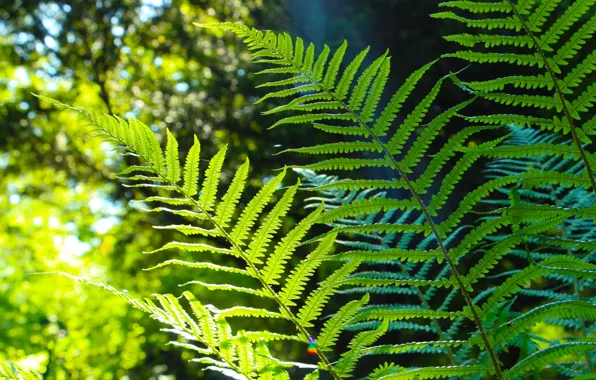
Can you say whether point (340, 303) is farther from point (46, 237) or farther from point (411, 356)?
point (46, 237)

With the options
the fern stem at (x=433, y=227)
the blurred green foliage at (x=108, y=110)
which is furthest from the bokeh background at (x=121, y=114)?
the fern stem at (x=433, y=227)

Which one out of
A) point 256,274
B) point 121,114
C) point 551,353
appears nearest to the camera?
point 551,353

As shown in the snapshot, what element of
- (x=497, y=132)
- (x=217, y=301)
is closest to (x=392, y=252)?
(x=497, y=132)

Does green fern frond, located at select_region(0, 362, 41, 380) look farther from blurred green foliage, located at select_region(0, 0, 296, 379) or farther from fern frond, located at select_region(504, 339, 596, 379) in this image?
blurred green foliage, located at select_region(0, 0, 296, 379)

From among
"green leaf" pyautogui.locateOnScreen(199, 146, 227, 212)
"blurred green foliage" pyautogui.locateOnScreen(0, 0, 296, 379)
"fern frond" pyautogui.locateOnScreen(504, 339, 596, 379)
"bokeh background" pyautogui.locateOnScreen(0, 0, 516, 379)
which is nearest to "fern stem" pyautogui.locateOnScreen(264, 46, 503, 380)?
"fern frond" pyautogui.locateOnScreen(504, 339, 596, 379)

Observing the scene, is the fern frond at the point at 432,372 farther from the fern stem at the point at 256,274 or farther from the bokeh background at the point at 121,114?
the bokeh background at the point at 121,114

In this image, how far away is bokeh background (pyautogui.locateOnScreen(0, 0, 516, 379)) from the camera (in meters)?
4.43

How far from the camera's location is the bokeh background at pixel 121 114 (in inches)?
175

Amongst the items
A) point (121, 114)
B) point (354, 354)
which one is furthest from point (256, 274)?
point (121, 114)

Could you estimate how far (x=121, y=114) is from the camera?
560cm

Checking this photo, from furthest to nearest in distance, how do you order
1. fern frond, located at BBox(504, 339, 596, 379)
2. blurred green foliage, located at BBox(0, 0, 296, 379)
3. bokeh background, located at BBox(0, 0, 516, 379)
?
blurred green foliage, located at BBox(0, 0, 296, 379), bokeh background, located at BBox(0, 0, 516, 379), fern frond, located at BBox(504, 339, 596, 379)

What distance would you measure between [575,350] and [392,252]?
0.63 ft

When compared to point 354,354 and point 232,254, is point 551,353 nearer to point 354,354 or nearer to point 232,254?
point 354,354

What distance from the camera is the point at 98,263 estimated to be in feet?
21.3
